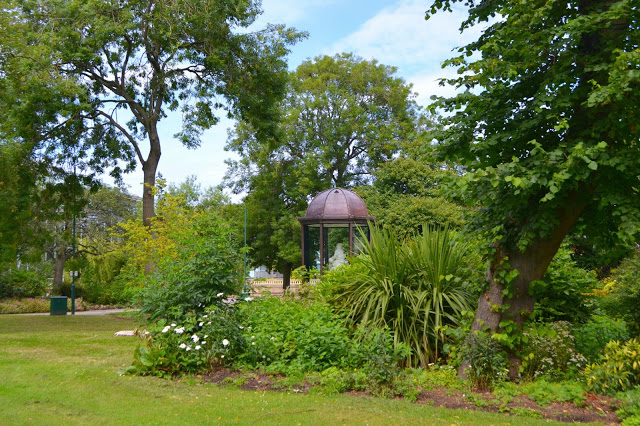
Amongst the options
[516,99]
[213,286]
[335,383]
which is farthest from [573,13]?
[213,286]

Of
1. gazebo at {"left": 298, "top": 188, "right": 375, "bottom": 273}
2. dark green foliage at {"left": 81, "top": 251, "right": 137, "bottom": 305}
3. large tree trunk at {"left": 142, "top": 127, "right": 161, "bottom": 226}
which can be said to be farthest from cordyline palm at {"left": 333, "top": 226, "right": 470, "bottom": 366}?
dark green foliage at {"left": 81, "top": 251, "right": 137, "bottom": 305}

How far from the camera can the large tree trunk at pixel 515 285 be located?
6566 millimetres

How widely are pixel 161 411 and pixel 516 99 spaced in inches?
211

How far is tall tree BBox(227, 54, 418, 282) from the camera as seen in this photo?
3200 centimetres

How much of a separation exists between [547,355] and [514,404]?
5.23 feet

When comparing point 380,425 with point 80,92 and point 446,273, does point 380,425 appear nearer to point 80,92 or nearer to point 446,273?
point 446,273

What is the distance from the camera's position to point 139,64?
20.5 meters

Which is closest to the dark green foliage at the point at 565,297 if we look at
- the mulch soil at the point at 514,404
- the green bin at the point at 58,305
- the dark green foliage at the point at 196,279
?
the mulch soil at the point at 514,404

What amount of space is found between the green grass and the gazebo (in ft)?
28.0

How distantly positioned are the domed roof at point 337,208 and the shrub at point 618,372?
10.00 m

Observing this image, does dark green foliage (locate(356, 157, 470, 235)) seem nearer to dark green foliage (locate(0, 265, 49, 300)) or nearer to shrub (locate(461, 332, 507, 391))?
shrub (locate(461, 332, 507, 391))

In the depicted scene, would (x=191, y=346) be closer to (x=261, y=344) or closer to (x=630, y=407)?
(x=261, y=344)

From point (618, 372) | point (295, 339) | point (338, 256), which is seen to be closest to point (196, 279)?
point (295, 339)

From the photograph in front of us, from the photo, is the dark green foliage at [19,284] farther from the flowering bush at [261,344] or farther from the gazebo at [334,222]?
the flowering bush at [261,344]
